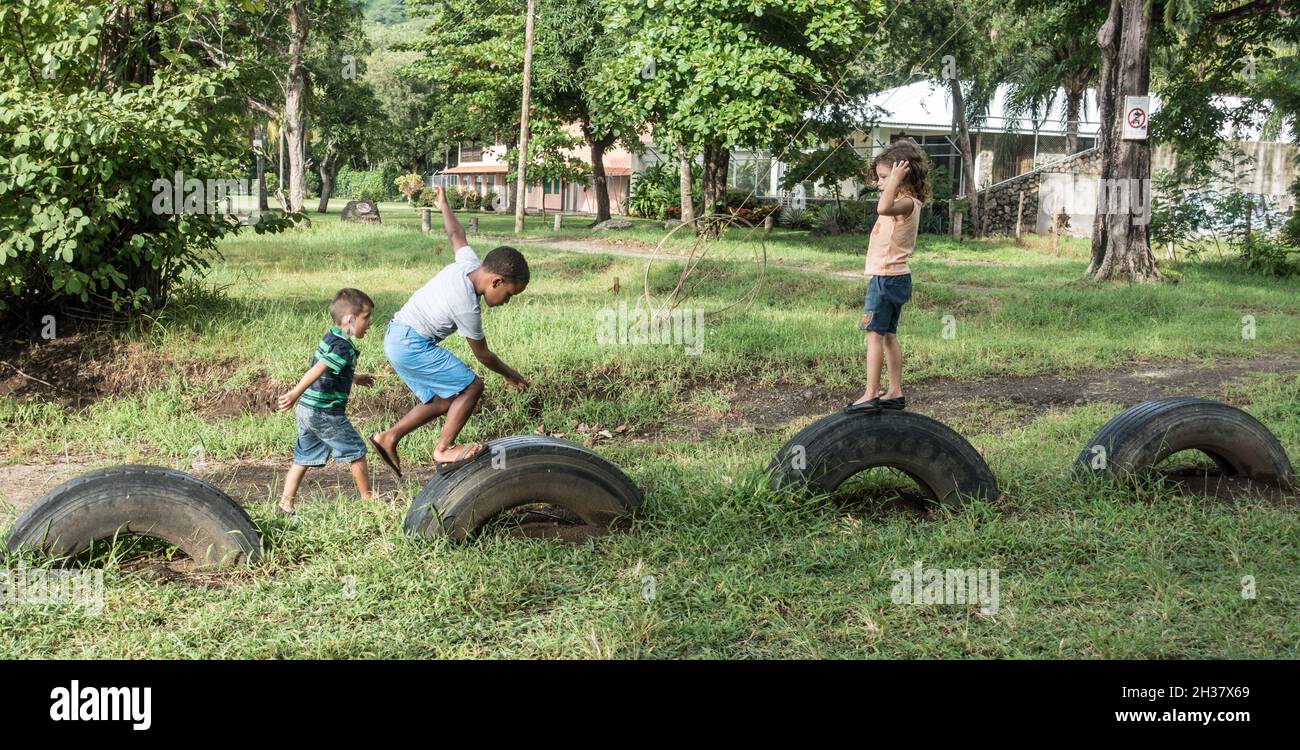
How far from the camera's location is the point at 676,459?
7285 millimetres

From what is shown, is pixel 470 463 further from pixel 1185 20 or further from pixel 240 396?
pixel 1185 20

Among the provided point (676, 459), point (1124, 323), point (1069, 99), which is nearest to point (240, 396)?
point (676, 459)

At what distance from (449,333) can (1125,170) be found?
14299 mm

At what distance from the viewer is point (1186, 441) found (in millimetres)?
6234

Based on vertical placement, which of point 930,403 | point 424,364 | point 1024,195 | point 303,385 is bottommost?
point 930,403

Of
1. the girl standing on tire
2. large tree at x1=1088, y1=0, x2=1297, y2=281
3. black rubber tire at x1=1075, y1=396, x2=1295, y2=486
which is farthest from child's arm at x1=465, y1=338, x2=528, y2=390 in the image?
large tree at x1=1088, y1=0, x2=1297, y2=281

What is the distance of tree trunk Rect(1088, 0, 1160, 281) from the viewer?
1645 cm

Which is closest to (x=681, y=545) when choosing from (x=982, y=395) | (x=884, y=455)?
(x=884, y=455)

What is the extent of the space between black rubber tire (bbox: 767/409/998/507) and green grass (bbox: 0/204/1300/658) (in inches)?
5.9

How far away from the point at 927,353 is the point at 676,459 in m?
4.19

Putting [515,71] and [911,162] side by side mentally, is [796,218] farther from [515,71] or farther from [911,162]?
[911,162]

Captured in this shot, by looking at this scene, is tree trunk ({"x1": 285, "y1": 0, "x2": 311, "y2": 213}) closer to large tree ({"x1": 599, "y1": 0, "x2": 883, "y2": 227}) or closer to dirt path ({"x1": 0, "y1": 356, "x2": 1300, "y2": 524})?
large tree ({"x1": 599, "y1": 0, "x2": 883, "y2": 227})

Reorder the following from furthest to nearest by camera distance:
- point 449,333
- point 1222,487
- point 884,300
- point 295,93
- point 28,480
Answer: point 295,93
point 28,480
point 1222,487
point 884,300
point 449,333

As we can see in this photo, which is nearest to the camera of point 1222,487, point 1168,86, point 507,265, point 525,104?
point 507,265
